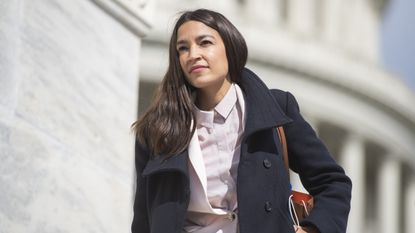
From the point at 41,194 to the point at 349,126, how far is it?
66.1 m

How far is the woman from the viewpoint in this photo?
6742mm

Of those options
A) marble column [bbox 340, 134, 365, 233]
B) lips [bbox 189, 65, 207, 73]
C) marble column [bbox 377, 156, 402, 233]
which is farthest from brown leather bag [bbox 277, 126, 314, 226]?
marble column [bbox 377, 156, 402, 233]

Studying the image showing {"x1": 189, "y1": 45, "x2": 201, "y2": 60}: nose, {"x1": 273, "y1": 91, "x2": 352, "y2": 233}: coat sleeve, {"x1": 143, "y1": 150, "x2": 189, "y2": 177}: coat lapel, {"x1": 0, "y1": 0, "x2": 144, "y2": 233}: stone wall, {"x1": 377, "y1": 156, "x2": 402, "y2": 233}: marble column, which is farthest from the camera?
{"x1": 377, "y1": 156, "x2": 402, "y2": 233}: marble column

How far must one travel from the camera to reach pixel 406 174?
3290 inches

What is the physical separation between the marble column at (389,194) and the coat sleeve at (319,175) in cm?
7245

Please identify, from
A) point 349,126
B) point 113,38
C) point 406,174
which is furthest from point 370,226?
point 113,38

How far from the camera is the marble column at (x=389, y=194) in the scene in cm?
7931

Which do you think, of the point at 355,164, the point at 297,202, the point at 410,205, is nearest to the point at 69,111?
the point at 297,202

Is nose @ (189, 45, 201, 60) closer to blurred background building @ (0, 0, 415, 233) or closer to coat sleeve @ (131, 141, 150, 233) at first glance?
coat sleeve @ (131, 141, 150, 233)

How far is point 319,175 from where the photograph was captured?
22.8 feet

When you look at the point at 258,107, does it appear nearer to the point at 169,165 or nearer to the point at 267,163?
the point at 267,163

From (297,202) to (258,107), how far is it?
0.51m

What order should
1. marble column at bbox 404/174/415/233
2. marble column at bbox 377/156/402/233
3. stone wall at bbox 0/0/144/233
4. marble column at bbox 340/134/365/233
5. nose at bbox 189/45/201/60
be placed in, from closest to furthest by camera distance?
nose at bbox 189/45/201/60 < stone wall at bbox 0/0/144/233 < marble column at bbox 340/134/365/233 < marble column at bbox 377/156/402/233 < marble column at bbox 404/174/415/233

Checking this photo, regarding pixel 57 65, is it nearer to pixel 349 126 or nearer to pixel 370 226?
pixel 349 126
